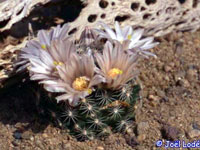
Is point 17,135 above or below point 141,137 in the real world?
above

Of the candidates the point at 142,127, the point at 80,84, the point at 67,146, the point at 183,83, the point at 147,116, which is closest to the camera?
the point at 80,84

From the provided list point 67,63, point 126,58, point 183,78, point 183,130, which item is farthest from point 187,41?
point 67,63

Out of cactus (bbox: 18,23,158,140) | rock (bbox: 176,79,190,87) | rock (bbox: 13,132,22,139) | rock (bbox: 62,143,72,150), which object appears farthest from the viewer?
rock (bbox: 176,79,190,87)

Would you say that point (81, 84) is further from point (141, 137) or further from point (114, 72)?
point (141, 137)

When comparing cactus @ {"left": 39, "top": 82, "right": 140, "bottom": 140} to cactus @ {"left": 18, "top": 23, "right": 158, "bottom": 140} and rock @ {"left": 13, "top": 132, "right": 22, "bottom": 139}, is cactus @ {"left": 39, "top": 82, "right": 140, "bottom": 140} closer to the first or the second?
cactus @ {"left": 18, "top": 23, "right": 158, "bottom": 140}

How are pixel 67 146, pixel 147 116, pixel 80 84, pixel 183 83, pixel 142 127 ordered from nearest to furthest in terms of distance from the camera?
pixel 80 84 < pixel 67 146 < pixel 142 127 < pixel 147 116 < pixel 183 83

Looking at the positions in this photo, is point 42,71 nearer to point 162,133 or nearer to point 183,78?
point 162,133

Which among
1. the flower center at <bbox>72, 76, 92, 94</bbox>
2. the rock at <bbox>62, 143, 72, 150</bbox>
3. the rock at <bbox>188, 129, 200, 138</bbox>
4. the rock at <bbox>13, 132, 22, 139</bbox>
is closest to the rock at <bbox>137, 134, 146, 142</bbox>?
the rock at <bbox>188, 129, 200, 138</bbox>

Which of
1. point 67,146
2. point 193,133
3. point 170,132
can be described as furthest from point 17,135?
point 193,133
